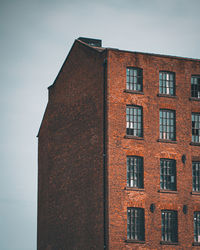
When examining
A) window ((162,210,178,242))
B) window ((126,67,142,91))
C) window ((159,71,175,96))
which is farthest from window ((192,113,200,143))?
window ((162,210,178,242))

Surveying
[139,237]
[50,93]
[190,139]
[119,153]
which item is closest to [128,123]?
[119,153]

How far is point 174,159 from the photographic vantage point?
43719 mm

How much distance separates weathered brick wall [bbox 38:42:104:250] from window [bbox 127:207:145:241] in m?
1.89

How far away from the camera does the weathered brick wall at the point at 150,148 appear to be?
41.4m

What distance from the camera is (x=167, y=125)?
44.3 m

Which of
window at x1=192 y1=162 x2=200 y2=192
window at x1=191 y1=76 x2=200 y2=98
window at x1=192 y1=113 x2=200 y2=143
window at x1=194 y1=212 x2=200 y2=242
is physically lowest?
window at x1=194 y1=212 x2=200 y2=242

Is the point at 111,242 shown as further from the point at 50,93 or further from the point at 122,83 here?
the point at 50,93

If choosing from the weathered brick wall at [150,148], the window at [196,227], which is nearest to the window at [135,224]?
the weathered brick wall at [150,148]

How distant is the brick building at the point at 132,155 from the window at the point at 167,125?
2.8 inches

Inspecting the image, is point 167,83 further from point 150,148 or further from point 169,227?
point 169,227

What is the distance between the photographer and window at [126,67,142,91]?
1724 inches

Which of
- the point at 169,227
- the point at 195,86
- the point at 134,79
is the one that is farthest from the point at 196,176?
the point at 134,79

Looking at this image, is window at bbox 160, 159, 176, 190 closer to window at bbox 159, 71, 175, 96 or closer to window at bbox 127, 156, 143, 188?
window at bbox 127, 156, 143, 188

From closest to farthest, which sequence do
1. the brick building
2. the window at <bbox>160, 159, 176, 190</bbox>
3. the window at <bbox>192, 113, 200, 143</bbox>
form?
1. the brick building
2. the window at <bbox>160, 159, 176, 190</bbox>
3. the window at <bbox>192, 113, 200, 143</bbox>
